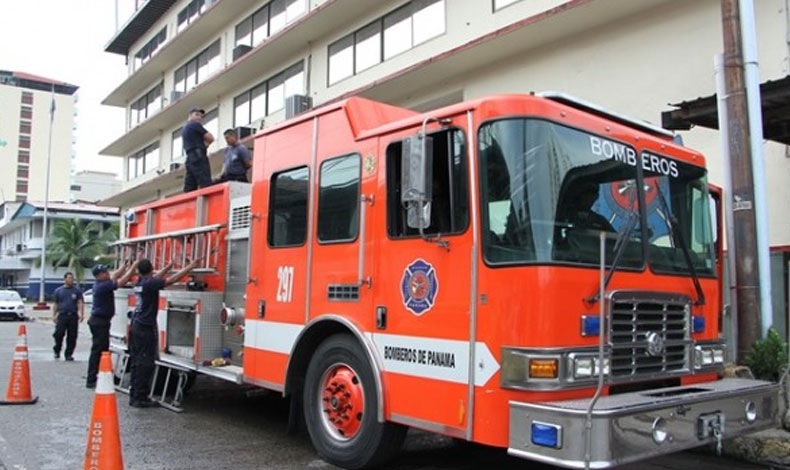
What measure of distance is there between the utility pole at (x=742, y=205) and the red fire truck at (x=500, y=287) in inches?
58.1

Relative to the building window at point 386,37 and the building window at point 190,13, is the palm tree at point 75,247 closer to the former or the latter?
the building window at point 190,13

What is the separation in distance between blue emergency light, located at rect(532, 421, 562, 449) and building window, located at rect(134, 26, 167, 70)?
110ft

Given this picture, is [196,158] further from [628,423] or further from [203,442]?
[628,423]

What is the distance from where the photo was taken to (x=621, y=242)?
4.77 m

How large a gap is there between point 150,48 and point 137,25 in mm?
1263

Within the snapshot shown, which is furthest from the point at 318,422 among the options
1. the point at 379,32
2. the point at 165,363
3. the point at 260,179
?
the point at 379,32

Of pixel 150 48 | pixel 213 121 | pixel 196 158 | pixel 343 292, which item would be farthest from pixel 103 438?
pixel 150 48

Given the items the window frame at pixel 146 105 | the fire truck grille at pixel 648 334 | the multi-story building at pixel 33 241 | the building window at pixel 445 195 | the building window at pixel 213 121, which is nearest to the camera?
the fire truck grille at pixel 648 334

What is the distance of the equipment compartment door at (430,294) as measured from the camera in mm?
4668

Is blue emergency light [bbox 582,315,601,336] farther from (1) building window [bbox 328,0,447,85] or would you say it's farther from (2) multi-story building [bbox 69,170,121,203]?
(2) multi-story building [bbox 69,170,121,203]

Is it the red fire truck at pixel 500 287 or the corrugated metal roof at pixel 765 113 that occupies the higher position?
the corrugated metal roof at pixel 765 113

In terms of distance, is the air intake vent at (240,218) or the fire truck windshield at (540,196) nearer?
the fire truck windshield at (540,196)

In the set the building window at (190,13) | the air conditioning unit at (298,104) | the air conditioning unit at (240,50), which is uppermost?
the building window at (190,13)

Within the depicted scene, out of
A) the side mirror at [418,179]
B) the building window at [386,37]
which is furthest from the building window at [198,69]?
the side mirror at [418,179]
